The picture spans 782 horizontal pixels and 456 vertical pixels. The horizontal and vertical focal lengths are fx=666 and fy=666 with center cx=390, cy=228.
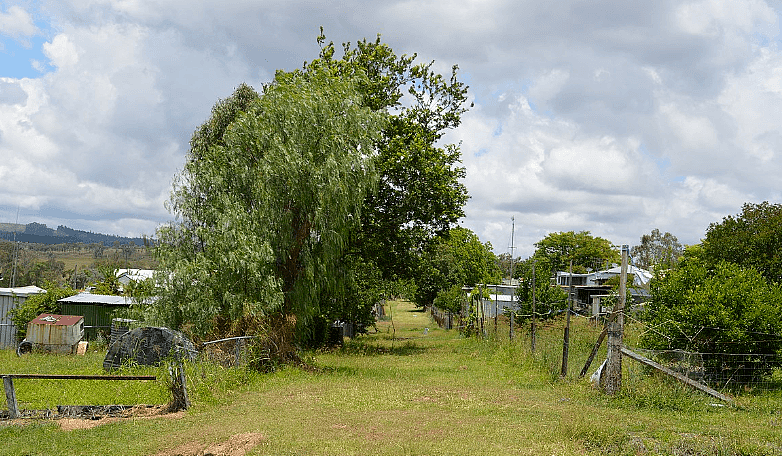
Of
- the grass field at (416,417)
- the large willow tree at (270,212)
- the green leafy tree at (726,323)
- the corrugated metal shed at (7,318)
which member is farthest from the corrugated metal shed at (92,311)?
the green leafy tree at (726,323)

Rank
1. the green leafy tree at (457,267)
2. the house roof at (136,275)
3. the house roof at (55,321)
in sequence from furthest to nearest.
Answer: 1. the green leafy tree at (457,267)
2. the house roof at (55,321)
3. the house roof at (136,275)

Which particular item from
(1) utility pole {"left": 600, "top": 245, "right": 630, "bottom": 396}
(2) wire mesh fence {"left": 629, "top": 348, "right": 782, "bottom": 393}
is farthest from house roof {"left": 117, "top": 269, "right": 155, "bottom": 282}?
(2) wire mesh fence {"left": 629, "top": 348, "right": 782, "bottom": 393}

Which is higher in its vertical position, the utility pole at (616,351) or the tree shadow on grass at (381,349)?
the utility pole at (616,351)

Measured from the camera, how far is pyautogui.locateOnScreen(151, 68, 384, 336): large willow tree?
1672 centimetres

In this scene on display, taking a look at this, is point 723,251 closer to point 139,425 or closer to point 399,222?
point 399,222

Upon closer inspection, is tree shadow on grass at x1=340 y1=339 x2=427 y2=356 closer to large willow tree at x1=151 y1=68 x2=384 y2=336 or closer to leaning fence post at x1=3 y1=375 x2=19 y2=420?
large willow tree at x1=151 y1=68 x2=384 y2=336

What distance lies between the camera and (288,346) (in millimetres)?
18172

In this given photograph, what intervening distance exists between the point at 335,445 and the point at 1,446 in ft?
14.3

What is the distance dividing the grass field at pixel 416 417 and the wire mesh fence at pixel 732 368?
77 cm

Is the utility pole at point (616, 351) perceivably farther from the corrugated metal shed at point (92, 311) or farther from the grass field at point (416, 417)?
the corrugated metal shed at point (92, 311)

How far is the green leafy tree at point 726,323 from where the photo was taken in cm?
1375

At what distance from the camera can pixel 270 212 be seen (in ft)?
58.3

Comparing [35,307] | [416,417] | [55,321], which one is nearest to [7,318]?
[35,307]

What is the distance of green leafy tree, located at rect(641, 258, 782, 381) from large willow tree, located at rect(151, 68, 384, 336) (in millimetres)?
8809
